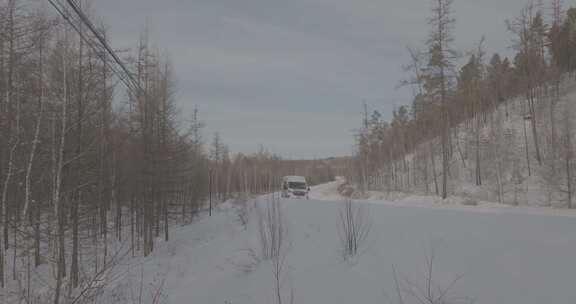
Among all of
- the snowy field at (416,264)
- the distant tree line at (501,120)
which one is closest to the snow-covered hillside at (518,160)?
the distant tree line at (501,120)

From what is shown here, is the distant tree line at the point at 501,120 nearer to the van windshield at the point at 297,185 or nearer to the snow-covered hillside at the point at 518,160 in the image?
the snow-covered hillside at the point at 518,160

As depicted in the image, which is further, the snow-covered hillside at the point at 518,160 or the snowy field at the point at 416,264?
the snow-covered hillside at the point at 518,160

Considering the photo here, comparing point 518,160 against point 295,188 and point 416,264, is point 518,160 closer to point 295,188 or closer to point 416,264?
point 295,188

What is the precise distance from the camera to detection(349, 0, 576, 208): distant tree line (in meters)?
21.1

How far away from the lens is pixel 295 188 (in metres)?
30.9

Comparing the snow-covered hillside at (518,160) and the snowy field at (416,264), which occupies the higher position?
the snow-covered hillside at (518,160)

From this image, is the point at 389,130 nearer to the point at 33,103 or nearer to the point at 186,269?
the point at 186,269

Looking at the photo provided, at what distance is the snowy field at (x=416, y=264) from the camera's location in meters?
4.86

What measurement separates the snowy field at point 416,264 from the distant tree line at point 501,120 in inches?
499

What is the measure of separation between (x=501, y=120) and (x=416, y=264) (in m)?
37.5

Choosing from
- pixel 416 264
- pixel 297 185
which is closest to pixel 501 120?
pixel 297 185

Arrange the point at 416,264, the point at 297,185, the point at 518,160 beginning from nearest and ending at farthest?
the point at 416,264 < the point at 518,160 < the point at 297,185

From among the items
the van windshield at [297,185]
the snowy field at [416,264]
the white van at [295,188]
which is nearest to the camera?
the snowy field at [416,264]

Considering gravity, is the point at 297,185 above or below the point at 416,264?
above
